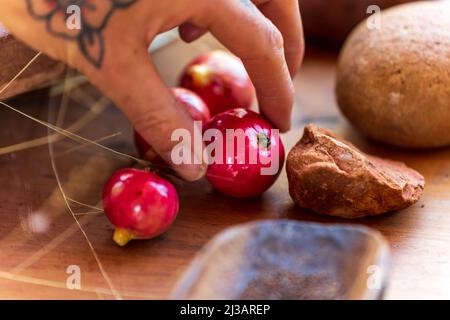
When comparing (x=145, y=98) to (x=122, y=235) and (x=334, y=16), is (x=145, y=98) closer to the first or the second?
(x=122, y=235)

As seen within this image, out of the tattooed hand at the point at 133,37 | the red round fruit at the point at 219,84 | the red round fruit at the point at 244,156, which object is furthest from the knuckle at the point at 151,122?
the red round fruit at the point at 219,84

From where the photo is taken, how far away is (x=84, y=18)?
76cm

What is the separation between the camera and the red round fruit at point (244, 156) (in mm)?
876

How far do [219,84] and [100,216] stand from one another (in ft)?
1.11

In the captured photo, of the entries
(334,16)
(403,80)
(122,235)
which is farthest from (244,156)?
(334,16)

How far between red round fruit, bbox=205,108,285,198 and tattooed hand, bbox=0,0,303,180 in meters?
0.07

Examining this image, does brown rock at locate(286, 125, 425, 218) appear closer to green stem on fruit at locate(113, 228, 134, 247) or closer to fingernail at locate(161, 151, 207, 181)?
fingernail at locate(161, 151, 207, 181)

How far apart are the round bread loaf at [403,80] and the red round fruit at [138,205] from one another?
40 cm

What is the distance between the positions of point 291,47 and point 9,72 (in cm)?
42

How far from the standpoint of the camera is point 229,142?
88 cm

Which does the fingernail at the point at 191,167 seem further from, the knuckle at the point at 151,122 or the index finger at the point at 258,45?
the index finger at the point at 258,45

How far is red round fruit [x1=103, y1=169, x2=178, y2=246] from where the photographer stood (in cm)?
80
